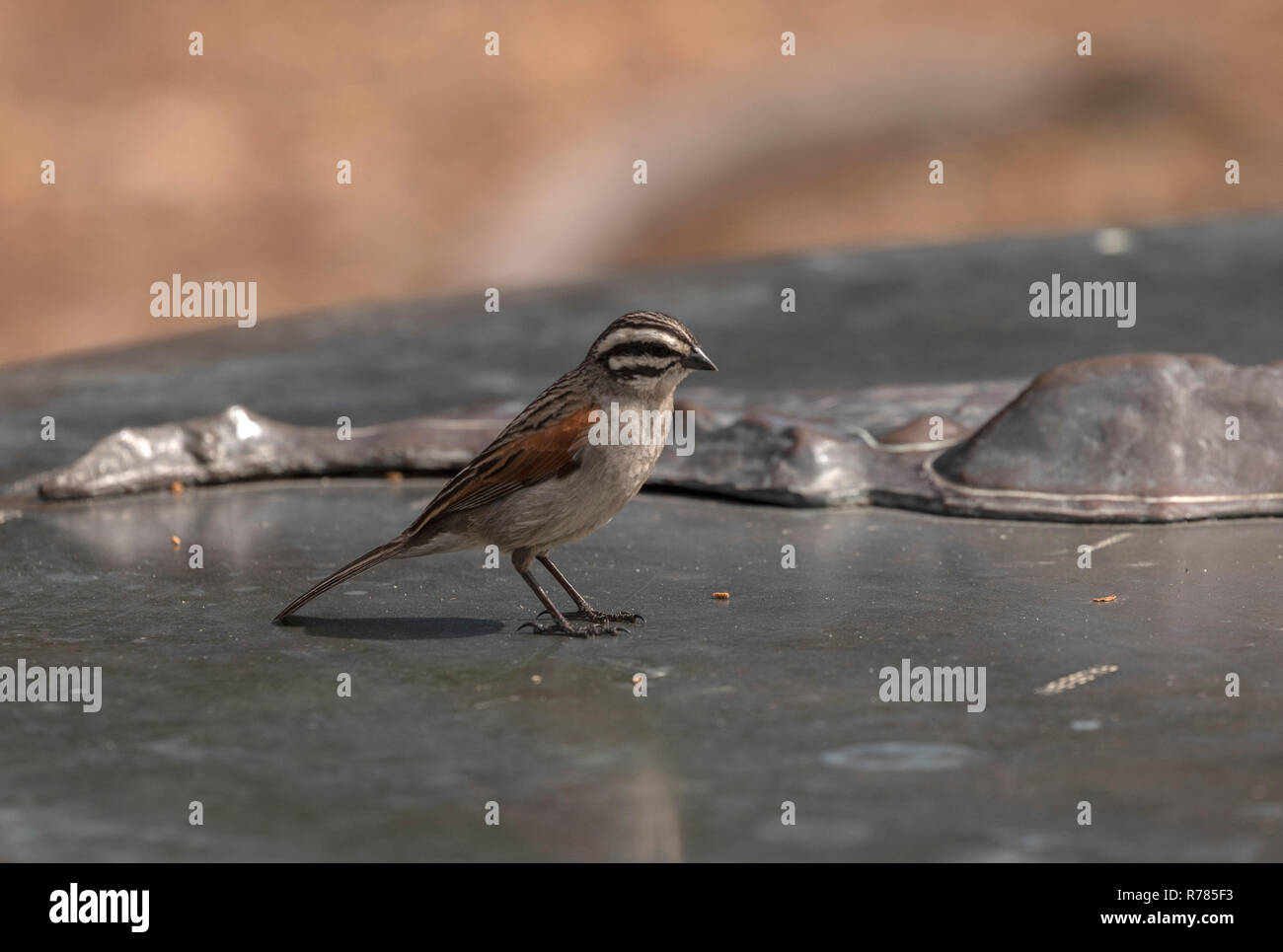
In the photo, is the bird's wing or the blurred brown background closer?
the bird's wing

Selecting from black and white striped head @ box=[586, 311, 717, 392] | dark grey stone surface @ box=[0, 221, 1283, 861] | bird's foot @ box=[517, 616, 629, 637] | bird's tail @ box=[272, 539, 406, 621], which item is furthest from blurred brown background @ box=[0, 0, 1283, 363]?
bird's foot @ box=[517, 616, 629, 637]

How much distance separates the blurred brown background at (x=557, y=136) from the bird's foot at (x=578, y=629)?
12.7m

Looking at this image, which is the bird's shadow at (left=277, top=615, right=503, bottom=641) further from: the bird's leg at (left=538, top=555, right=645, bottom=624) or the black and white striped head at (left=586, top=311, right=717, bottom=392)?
the black and white striped head at (left=586, top=311, right=717, bottom=392)

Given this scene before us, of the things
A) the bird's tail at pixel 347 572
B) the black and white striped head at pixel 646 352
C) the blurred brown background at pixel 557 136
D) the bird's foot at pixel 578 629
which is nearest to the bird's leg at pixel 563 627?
the bird's foot at pixel 578 629

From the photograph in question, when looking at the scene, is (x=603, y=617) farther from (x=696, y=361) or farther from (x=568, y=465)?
(x=696, y=361)

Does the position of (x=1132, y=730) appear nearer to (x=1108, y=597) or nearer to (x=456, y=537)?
(x=1108, y=597)

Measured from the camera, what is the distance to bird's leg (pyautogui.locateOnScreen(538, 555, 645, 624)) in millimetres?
3824

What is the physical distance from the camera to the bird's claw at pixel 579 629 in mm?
3707

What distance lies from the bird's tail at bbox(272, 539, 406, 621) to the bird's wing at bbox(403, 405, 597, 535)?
0.08m

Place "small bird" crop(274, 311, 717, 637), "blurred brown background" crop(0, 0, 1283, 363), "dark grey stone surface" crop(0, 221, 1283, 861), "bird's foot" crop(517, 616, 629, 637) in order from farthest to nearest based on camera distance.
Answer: "blurred brown background" crop(0, 0, 1283, 363) → "small bird" crop(274, 311, 717, 637) → "bird's foot" crop(517, 616, 629, 637) → "dark grey stone surface" crop(0, 221, 1283, 861)

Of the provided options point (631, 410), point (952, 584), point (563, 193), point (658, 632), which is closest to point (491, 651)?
point (658, 632)

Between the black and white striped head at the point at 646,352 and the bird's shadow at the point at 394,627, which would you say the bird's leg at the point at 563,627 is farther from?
the black and white striped head at the point at 646,352

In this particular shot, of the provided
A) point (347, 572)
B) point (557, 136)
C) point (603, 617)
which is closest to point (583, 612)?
point (603, 617)
